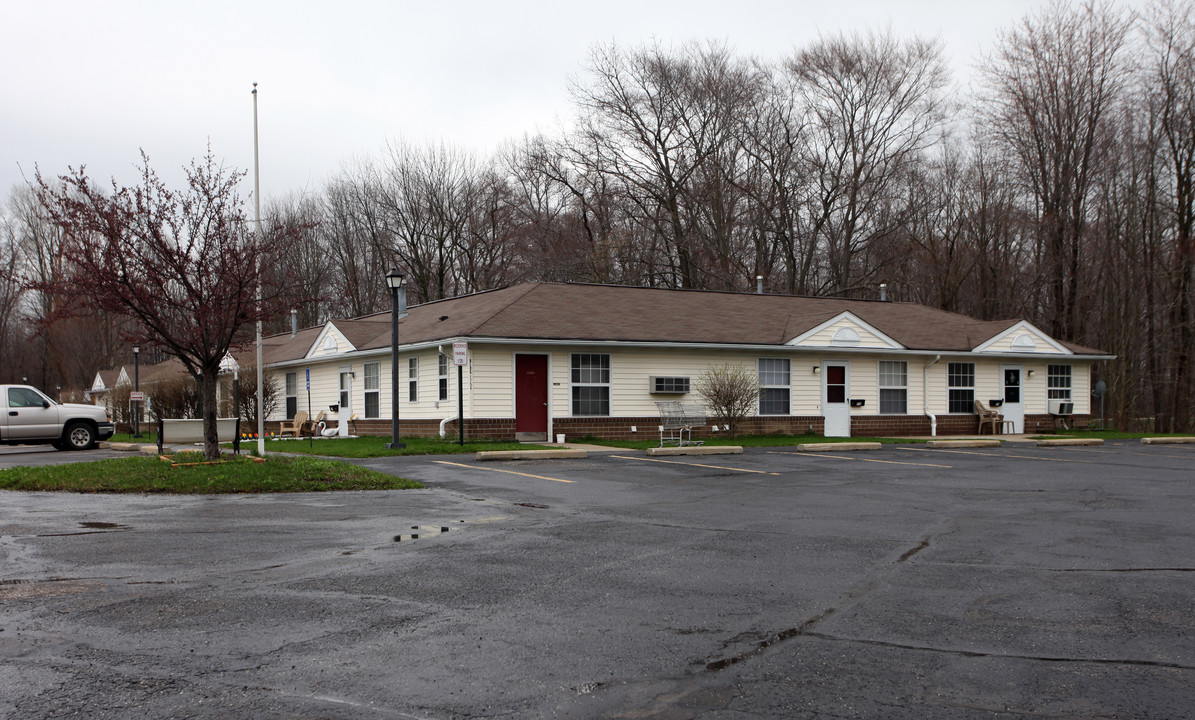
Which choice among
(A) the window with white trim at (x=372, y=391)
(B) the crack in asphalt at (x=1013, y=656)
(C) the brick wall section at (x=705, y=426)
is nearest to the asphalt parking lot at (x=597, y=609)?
(B) the crack in asphalt at (x=1013, y=656)

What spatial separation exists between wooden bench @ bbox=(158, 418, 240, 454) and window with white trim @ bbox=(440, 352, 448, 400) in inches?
226

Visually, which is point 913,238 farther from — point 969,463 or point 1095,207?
point 969,463

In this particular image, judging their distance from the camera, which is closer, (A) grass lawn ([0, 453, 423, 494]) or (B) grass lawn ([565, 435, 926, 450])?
(A) grass lawn ([0, 453, 423, 494])

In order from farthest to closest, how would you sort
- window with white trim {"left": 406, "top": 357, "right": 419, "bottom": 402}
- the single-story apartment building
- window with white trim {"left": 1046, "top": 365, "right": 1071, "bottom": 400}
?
window with white trim {"left": 1046, "top": 365, "right": 1071, "bottom": 400}, window with white trim {"left": 406, "top": 357, "right": 419, "bottom": 402}, the single-story apartment building

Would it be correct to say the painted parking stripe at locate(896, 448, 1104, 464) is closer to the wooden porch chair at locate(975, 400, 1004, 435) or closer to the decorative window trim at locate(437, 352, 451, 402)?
the wooden porch chair at locate(975, 400, 1004, 435)

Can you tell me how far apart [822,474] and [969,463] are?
4.14 m

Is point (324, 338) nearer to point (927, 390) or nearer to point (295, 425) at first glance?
point (295, 425)

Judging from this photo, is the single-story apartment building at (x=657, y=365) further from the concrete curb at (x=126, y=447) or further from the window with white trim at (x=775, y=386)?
the concrete curb at (x=126, y=447)

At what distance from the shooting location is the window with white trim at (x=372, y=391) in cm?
2642

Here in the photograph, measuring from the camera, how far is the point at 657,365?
982 inches

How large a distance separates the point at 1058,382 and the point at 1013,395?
2.10 m

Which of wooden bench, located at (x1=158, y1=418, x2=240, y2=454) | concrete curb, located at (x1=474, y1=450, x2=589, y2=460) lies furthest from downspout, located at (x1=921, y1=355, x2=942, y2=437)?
wooden bench, located at (x1=158, y1=418, x2=240, y2=454)

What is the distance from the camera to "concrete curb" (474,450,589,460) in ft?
59.3

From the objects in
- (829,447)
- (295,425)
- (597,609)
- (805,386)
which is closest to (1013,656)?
(597,609)
